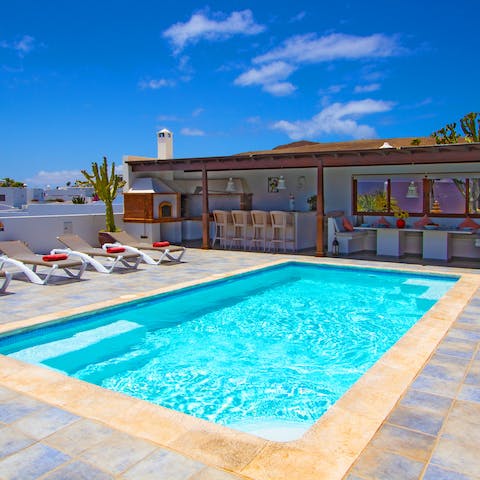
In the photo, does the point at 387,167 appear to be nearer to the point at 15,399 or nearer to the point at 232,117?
the point at 15,399

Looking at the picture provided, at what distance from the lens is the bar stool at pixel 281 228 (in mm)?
14625

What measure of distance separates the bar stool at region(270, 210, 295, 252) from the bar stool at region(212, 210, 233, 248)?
162 cm

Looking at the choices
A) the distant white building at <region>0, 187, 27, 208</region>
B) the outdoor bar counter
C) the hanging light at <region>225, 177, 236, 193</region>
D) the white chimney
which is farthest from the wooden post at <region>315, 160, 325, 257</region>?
the distant white building at <region>0, 187, 27, 208</region>

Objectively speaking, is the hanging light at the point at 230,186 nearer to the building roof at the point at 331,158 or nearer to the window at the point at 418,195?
the building roof at the point at 331,158

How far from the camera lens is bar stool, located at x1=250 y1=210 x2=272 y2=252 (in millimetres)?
14797

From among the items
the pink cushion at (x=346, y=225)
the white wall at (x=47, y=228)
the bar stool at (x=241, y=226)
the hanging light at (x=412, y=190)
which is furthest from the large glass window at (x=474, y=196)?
the white wall at (x=47, y=228)

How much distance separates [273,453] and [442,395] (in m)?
1.78

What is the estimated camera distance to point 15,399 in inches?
167

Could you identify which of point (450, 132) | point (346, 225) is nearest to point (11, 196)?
point (450, 132)

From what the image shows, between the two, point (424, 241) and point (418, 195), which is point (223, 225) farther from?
point (424, 241)

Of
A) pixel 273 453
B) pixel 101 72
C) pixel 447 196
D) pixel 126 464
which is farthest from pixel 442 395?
pixel 101 72

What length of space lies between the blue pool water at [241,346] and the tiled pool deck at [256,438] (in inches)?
29.3

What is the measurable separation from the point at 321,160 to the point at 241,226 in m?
3.65

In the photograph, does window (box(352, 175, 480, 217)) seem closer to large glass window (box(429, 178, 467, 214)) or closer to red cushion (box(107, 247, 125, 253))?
large glass window (box(429, 178, 467, 214))
